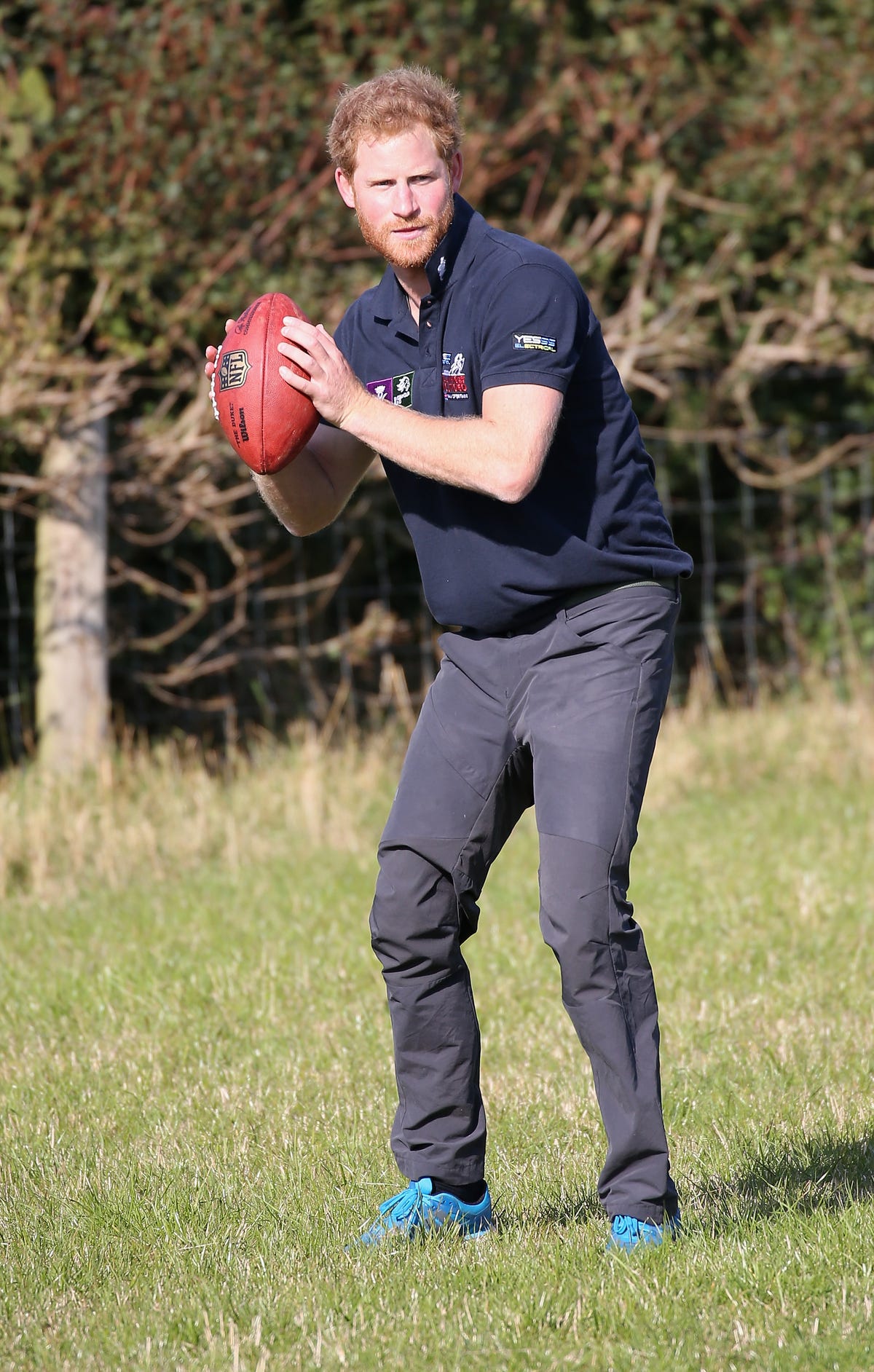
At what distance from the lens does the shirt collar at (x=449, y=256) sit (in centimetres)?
338

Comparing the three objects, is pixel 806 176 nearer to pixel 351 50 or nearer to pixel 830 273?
pixel 830 273

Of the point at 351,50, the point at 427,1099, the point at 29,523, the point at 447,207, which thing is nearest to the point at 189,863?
the point at 29,523

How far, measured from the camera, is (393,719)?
31.3 ft

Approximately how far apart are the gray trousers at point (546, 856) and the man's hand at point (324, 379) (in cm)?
60

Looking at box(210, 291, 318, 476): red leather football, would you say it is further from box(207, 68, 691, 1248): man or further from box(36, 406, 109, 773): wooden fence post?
box(36, 406, 109, 773): wooden fence post

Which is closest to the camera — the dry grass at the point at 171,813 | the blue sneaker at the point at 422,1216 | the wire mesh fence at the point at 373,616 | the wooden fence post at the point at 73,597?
the blue sneaker at the point at 422,1216

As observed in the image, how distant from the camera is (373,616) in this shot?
9750 millimetres

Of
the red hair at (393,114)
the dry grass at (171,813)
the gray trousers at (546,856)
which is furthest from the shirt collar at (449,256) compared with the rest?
the dry grass at (171,813)

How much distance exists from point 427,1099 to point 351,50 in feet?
23.9

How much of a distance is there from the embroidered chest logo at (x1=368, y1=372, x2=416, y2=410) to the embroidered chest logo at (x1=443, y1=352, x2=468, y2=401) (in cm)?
10

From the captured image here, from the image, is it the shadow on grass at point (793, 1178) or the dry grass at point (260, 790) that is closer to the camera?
the shadow on grass at point (793, 1178)

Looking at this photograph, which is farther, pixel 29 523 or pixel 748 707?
pixel 748 707

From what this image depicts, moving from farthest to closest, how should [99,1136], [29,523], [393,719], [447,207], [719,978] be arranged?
1. [393,719]
2. [29,523]
3. [719,978]
4. [99,1136]
5. [447,207]

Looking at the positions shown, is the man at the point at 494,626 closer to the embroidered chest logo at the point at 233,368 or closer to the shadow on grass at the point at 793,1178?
the embroidered chest logo at the point at 233,368
